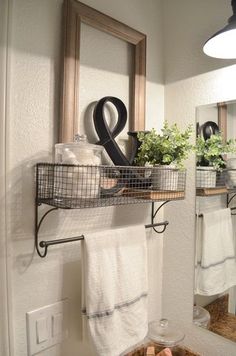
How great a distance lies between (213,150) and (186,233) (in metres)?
0.36

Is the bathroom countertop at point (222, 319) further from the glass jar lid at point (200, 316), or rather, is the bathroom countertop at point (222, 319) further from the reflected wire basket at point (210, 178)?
the reflected wire basket at point (210, 178)

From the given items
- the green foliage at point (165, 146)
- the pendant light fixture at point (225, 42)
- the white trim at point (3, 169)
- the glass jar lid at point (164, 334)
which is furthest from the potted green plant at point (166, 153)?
the glass jar lid at point (164, 334)

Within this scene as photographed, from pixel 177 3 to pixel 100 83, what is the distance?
0.54m

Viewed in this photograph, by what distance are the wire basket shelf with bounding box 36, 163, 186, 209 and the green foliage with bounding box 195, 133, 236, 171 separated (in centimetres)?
14

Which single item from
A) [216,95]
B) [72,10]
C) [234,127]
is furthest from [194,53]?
[72,10]

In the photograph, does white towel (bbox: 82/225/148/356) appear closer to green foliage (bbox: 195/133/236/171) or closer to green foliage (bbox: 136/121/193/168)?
green foliage (bbox: 136/121/193/168)

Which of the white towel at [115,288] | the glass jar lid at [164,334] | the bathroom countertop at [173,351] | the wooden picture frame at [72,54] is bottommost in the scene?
the bathroom countertop at [173,351]

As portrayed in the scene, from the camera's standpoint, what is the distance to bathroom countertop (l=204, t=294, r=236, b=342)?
0.95 meters

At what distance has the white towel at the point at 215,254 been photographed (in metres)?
0.97

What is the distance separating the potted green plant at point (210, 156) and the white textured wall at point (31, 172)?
455 mm

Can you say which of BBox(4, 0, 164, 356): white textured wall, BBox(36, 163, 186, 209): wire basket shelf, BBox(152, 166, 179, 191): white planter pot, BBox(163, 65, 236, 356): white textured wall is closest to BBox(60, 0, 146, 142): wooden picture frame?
BBox(4, 0, 164, 356): white textured wall

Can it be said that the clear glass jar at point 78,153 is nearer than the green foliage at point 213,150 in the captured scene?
Yes

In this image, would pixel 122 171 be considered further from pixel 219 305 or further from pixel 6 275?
pixel 219 305

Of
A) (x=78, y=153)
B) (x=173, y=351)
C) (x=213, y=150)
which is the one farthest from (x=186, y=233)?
(x=78, y=153)
